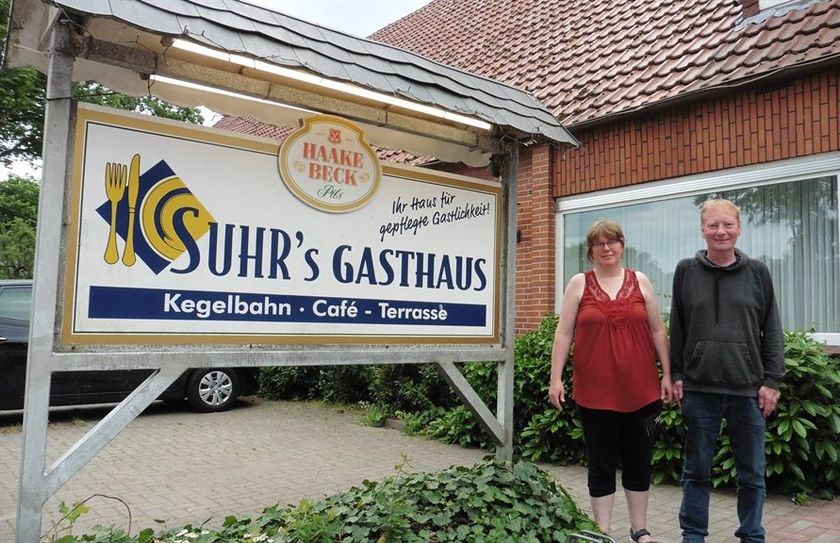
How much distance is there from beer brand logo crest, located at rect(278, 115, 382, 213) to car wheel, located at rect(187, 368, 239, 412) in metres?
5.96

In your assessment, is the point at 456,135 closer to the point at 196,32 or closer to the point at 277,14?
the point at 277,14

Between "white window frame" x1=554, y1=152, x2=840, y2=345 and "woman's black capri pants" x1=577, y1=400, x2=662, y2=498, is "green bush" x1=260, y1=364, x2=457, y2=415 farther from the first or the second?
"woman's black capri pants" x1=577, y1=400, x2=662, y2=498

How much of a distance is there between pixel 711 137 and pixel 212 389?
683 centimetres

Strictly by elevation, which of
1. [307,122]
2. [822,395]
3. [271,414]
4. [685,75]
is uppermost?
[685,75]

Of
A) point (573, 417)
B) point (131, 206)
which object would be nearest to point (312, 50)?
point (131, 206)

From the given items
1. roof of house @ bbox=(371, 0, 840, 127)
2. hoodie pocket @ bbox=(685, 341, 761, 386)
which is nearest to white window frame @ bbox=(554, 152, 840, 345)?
roof of house @ bbox=(371, 0, 840, 127)

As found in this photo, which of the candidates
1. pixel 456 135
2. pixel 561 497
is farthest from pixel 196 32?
pixel 561 497

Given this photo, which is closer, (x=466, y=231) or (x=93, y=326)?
(x=93, y=326)

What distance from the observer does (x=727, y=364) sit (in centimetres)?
321

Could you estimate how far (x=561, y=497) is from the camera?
11.0 feet

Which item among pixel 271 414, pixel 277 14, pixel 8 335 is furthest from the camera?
pixel 271 414

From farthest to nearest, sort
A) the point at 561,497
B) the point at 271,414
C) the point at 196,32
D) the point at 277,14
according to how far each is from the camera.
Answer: the point at 271,414, the point at 277,14, the point at 561,497, the point at 196,32

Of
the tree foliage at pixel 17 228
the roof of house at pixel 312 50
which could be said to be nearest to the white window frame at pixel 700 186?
the roof of house at pixel 312 50

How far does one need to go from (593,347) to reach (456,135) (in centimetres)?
180
